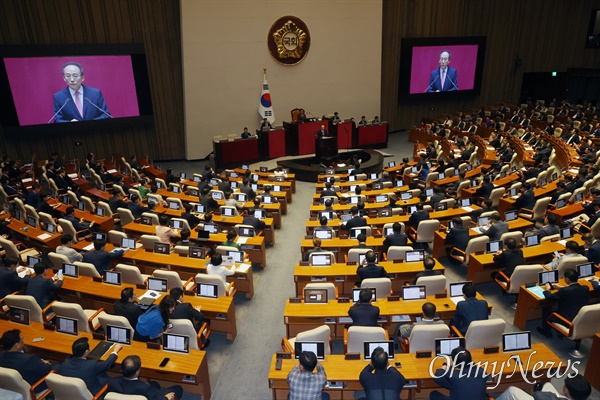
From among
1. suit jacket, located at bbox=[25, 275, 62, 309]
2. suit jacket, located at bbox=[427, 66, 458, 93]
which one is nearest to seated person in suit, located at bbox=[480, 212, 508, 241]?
suit jacket, located at bbox=[25, 275, 62, 309]

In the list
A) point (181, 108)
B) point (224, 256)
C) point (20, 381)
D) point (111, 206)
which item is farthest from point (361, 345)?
point (181, 108)

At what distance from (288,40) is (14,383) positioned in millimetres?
17882

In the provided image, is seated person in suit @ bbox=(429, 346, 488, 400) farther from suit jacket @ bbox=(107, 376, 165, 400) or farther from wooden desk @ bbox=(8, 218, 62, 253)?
wooden desk @ bbox=(8, 218, 62, 253)

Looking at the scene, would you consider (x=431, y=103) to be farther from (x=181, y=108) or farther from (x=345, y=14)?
(x=181, y=108)

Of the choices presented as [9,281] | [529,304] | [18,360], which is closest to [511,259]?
[529,304]

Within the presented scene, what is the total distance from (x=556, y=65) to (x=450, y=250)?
23.7 meters

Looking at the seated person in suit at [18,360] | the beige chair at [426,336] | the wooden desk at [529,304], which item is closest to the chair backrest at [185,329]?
the seated person in suit at [18,360]

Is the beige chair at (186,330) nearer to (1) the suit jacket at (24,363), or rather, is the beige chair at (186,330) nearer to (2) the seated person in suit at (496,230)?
(1) the suit jacket at (24,363)

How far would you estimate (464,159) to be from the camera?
52.3 feet

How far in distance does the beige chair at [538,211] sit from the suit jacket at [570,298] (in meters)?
4.28

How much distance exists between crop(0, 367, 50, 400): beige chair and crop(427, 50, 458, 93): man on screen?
22.9m

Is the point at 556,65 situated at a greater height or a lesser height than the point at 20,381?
greater

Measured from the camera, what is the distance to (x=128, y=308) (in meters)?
6.63

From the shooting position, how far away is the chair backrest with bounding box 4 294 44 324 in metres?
6.79
